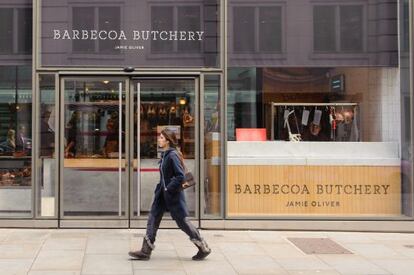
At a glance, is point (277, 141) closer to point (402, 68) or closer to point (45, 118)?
point (402, 68)

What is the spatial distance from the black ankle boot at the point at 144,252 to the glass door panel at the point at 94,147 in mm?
2450

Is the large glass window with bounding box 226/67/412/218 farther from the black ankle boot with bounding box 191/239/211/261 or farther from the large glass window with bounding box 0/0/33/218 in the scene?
the large glass window with bounding box 0/0/33/218

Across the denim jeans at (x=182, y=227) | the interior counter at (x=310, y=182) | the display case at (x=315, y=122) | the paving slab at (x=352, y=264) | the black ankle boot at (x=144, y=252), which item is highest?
the display case at (x=315, y=122)

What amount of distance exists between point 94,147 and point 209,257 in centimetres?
326

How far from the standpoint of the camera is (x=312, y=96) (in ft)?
35.0

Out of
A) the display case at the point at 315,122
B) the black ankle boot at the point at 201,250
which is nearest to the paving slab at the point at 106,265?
the black ankle boot at the point at 201,250

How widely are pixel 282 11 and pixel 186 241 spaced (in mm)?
4302

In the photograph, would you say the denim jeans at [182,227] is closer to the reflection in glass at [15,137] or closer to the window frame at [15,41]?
the reflection in glass at [15,137]

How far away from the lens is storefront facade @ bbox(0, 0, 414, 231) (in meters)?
10.3

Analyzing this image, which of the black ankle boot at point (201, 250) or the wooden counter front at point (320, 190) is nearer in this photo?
the black ankle boot at point (201, 250)

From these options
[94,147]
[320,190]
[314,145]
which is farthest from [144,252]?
[314,145]

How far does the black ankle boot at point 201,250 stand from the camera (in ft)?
25.8

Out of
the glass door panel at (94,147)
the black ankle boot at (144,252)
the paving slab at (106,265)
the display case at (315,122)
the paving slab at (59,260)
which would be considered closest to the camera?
the paving slab at (106,265)

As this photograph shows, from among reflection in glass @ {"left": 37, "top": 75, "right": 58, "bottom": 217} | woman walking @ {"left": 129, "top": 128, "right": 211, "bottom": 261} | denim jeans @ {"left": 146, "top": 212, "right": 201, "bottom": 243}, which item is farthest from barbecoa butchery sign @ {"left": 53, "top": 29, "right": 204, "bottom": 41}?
denim jeans @ {"left": 146, "top": 212, "right": 201, "bottom": 243}
